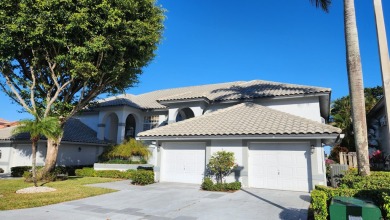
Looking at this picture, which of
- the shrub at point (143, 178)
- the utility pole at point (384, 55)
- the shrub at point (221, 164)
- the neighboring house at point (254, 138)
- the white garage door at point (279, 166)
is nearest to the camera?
the utility pole at point (384, 55)

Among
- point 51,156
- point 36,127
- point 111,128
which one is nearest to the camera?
point 36,127

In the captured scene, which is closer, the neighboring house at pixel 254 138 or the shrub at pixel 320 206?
the shrub at pixel 320 206

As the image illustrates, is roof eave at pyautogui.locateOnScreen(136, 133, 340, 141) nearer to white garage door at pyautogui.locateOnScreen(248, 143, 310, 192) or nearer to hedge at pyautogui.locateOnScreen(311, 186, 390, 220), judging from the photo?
white garage door at pyautogui.locateOnScreen(248, 143, 310, 192)

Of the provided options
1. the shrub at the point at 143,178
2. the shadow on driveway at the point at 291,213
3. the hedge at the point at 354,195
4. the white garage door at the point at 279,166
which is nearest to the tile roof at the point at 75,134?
the shrub at the point at 143,178

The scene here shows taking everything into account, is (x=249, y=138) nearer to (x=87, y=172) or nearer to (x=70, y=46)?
(x=70, y=46)

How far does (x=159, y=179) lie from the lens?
17391 millimetres

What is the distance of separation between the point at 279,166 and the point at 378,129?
19.2 metres

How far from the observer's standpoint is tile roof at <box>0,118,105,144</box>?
25.4 metres

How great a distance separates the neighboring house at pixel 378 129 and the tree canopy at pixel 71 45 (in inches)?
834

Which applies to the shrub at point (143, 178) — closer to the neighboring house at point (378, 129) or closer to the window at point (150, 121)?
the window at point (150, 121)

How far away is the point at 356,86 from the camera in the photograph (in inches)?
411

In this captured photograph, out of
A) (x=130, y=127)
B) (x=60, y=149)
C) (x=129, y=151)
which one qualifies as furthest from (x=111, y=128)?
(x=129, y=151)

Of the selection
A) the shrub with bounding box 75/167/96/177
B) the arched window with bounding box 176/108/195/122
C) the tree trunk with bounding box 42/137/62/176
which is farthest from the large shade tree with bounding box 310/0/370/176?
the shrub with bounding box 75/167/96/177

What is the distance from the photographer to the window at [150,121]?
27672 mm
